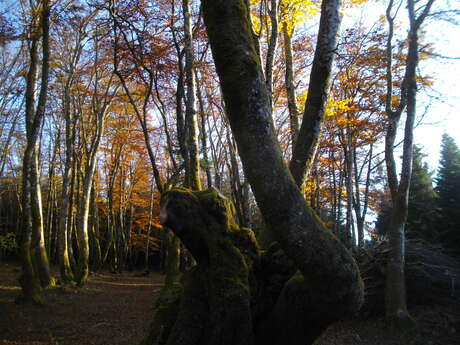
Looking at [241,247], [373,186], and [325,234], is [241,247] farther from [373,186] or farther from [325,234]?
[373,186]

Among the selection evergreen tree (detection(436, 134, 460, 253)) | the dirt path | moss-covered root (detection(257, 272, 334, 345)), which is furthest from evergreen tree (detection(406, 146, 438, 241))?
moss-covered root (detection(257, 272, 334, 345))

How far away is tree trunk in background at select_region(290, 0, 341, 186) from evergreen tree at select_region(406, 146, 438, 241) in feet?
36.7

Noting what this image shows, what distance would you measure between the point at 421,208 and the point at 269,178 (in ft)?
57.2

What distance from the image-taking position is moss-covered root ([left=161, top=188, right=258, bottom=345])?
287 centimetres

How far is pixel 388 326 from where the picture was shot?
22.1 feet

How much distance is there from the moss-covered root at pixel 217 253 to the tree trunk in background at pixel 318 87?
1195mm

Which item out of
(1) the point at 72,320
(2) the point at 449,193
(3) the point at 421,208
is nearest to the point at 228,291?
(1) the point at 72,320

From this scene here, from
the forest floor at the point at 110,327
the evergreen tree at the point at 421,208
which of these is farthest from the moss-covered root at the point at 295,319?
the evergreen tree at the point at 421,208

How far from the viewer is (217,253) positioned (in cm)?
327

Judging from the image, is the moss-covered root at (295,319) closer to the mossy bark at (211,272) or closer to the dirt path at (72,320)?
the mossy bark at (211,272)

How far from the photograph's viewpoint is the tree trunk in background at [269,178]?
220 centimetres

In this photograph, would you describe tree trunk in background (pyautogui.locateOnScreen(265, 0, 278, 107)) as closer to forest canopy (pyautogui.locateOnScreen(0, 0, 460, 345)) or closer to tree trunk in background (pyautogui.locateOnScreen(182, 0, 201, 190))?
forest canopy (pyautogui.locateOnScreen(0, 0, 460, 345))

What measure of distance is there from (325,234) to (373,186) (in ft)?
77.4

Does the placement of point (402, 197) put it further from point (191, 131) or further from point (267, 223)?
point (267, 223)
